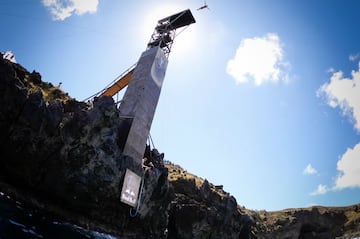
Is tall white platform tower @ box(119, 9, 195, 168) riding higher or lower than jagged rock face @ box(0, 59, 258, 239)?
higher

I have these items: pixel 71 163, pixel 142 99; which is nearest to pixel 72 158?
pixel 71 163

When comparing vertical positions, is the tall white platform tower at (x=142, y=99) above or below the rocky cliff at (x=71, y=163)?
above

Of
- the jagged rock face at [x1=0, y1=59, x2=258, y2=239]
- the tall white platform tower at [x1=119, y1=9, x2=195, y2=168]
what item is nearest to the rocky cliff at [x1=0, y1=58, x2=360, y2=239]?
the jagged rock face at [x1=0, y1=59, x2=258, y2=239]

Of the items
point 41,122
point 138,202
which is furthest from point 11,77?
point 138,202

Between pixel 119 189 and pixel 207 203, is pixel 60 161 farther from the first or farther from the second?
pixel 207 203

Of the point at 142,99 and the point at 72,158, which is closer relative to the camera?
the point at 72,158

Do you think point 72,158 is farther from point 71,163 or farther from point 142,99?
point 142,99

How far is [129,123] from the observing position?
103 feet

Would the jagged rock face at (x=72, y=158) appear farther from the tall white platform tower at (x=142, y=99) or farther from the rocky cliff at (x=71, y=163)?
the tall white platform tower at (x=142, y=99)

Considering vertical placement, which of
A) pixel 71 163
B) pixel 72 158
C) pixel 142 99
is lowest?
pixel 71 163

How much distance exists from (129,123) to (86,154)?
24.0ft

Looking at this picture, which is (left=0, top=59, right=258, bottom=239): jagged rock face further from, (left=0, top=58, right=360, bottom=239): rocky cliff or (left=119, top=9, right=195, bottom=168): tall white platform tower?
(left=119, top=9, right=195, bottom=168): tall white platform tower

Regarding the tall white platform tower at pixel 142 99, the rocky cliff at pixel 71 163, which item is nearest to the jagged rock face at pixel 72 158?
the rocky cliff at pixel 71 163

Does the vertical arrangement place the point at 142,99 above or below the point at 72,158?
above
